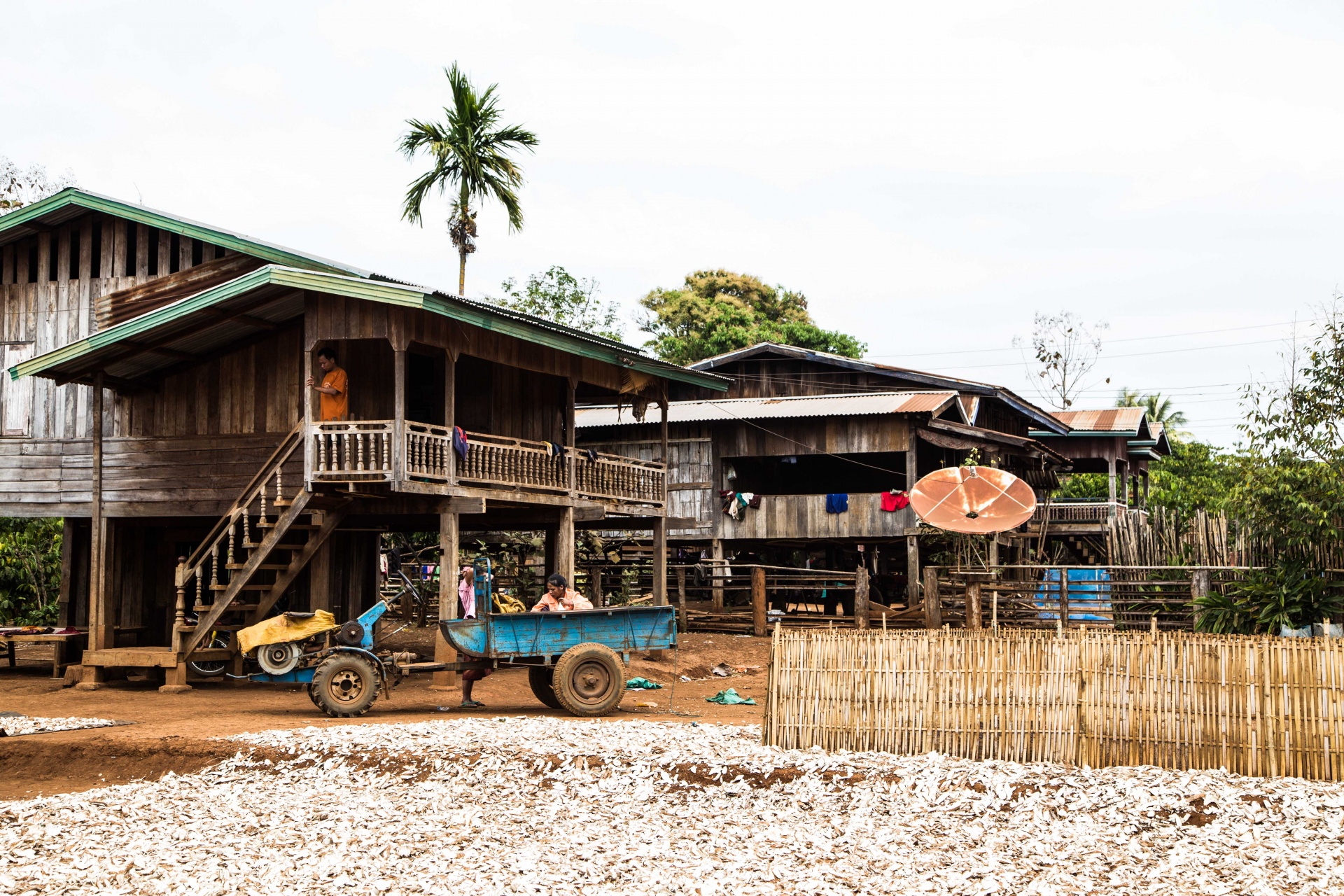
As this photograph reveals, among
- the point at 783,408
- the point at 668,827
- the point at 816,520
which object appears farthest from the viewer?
the point at 783,408

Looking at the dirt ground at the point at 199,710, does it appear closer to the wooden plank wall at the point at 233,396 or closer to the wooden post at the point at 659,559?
the wooden post at the point at 659,559

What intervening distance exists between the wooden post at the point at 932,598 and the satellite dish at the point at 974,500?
2.95 metres

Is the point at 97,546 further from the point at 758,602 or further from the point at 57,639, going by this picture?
the point at 758,602

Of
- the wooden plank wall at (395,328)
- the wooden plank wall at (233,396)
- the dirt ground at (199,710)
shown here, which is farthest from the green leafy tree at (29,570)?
the wooden plank wall at (395,328)

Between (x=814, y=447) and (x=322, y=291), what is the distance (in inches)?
556

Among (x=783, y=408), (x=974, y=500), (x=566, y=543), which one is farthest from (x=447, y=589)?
(x=783, y=408)

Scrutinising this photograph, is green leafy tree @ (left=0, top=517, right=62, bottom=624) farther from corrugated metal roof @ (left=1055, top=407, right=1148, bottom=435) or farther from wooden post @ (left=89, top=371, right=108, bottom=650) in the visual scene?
corrugated metal roof @ (left=1055, top=407, right=1148, bottom=435)

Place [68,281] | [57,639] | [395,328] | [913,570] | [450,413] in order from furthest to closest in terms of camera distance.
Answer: [913,570]
[68,281]
[57,639]
[450,413]
[395,328]

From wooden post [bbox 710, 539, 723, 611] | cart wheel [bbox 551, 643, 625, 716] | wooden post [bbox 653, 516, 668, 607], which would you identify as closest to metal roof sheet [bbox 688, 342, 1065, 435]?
wooden post [bbox 710, 539, 723, 611]

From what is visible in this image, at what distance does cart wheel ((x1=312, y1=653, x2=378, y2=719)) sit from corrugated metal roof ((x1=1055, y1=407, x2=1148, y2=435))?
2410 cm

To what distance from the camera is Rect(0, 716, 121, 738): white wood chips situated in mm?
12711

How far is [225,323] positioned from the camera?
16812 mm

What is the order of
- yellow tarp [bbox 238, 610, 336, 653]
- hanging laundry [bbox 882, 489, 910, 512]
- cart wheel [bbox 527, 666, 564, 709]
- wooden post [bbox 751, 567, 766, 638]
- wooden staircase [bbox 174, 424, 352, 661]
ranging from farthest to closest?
hanging laundry [bbox 882, 489, 910, 512] → wooden post [bbox 751, 567, 766, 638] → wooden staircase [bbox 174, 424, 352, 661] → yellow tarp [bbox 238, 610, 336, 653] → cart wheel [bbox 527, 666, 564, 709]

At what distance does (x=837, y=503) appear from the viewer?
2689 centimetres
